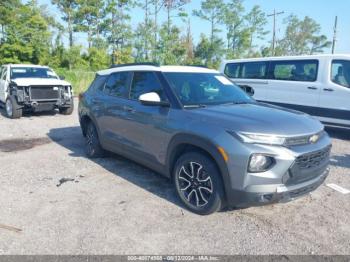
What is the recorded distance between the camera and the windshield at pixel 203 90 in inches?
168

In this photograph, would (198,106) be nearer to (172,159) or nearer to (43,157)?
(172,159)

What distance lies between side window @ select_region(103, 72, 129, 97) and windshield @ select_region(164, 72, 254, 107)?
98 cm

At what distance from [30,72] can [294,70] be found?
29.2ft

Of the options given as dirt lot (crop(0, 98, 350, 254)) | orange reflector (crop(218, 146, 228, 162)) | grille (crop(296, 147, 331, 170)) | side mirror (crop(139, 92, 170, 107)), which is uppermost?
side mirror (crop(139, 92, 170, 107))

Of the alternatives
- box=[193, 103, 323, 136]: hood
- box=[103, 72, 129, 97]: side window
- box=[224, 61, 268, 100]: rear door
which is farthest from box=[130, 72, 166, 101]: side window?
box=[224, 61, 268, 100]: rear door

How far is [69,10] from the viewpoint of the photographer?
34500 mm

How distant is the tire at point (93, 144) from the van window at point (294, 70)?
5.56 meters

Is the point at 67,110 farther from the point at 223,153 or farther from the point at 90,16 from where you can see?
the point at 90,16

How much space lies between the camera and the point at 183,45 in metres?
39.7

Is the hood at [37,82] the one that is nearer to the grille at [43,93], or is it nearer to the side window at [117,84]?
the grille at [43,93]

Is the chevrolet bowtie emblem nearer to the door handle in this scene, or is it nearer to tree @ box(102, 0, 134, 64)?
the door handle

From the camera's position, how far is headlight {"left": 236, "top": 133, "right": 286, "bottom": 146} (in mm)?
3332

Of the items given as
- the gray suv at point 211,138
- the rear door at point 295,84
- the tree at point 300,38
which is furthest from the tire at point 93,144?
the tree at point 300,38

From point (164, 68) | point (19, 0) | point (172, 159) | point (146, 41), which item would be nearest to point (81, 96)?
point (164, 68)
